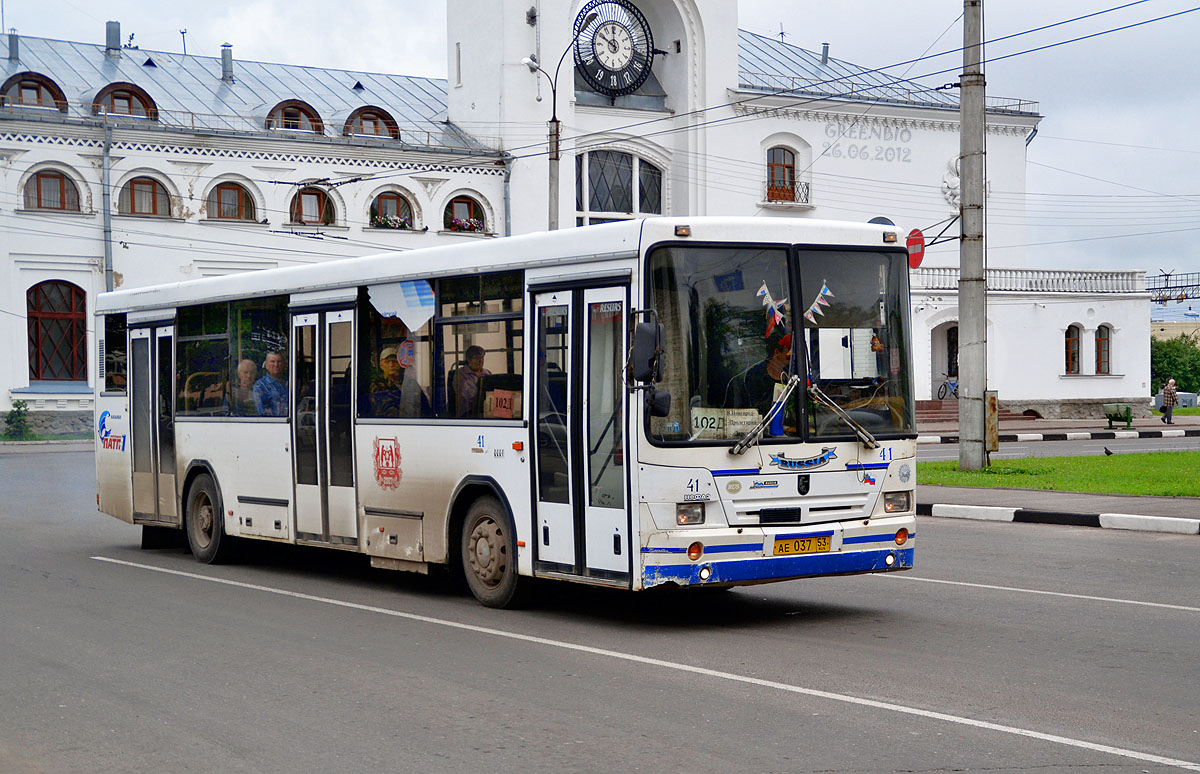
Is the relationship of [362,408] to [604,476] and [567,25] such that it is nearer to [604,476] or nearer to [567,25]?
[604,476]

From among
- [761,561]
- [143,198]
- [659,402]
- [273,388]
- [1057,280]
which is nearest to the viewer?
[659,402]

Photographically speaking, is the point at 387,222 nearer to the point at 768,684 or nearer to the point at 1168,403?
the point at 1168,403

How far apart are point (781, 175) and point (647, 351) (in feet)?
156

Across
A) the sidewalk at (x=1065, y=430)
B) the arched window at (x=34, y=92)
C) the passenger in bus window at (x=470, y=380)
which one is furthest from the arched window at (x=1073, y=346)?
the passenger in bus window at (x=470, y=380)

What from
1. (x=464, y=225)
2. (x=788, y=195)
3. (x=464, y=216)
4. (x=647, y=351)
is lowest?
(x=647, y=351)

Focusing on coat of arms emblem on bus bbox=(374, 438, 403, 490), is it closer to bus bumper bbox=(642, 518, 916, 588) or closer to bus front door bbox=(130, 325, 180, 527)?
bus bumper bbox=(642, 518, 916, 588)

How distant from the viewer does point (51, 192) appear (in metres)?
42.6

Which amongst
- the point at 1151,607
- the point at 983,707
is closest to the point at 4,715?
the point at 983,707

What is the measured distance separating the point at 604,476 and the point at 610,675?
74.8 inches

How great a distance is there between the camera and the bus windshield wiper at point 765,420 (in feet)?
30.9

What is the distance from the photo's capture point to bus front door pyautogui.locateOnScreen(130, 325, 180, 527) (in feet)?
50.5

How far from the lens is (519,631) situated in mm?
9719

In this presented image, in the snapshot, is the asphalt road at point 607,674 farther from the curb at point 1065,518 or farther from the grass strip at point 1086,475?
the grass strip at point 1086,475

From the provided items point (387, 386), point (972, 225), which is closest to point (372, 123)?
point (972, 225)
